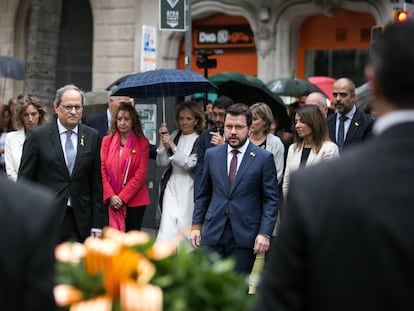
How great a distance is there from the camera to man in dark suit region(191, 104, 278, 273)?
356 inches

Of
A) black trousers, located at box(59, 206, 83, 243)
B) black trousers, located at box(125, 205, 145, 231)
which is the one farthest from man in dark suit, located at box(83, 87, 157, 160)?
black trousers, located at box(59, 206, 83, 243)

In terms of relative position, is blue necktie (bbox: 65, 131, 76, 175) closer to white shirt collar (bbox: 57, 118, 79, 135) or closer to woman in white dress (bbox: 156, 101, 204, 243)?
white shirt collar (bbox: 57, 118, 79, 135)

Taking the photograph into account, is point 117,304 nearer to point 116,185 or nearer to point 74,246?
point 74,246

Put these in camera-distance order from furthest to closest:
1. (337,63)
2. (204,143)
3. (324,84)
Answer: (337,63) → (324,84) → (204,143)

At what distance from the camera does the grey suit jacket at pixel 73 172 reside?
368 inches

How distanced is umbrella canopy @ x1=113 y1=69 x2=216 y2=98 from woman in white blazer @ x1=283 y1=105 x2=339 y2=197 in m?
2.06

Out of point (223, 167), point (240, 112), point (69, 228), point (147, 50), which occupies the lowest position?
point (69, 228)

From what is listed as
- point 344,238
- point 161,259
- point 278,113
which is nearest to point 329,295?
point 344,238

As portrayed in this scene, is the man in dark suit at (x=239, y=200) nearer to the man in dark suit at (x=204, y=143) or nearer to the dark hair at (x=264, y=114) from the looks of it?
the man in dark suit at (x=204, y=143)

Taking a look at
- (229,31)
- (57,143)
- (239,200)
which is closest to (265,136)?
(239,200)

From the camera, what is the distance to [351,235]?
10.3 feet

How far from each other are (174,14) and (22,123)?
3511 millimetres

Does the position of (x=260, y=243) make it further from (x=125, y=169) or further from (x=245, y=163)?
(x=125, y=169)

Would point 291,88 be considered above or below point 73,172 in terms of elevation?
above
